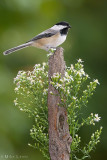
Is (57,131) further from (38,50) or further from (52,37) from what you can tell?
(38,50)

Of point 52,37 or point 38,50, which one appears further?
point 38,50

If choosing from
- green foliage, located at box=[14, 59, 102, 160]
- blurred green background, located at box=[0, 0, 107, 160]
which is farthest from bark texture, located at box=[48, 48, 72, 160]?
blurred green background, located at box=[0, 0, 107, 160]

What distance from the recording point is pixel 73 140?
14.1 feet

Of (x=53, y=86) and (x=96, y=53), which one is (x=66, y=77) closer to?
(x=53, y=86)

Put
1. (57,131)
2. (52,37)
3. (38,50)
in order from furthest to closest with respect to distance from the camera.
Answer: (38,50) < (52,37) < (57,131)

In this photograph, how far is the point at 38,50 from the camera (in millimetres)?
9172

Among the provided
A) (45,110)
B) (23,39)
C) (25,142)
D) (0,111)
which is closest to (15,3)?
(23,39)

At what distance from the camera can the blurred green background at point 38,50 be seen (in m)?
7.08

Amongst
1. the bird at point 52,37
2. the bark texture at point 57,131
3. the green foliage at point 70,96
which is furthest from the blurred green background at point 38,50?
the bark texture at point 57,131

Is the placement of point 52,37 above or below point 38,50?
below

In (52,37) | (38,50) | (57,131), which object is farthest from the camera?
(38,50)

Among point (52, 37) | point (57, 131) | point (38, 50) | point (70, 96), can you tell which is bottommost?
point (57, 131)

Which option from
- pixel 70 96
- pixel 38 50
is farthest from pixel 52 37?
pixel 38 50

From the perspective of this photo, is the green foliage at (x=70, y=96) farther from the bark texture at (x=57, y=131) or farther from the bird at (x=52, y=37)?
the bird at (x=52, y=37)
